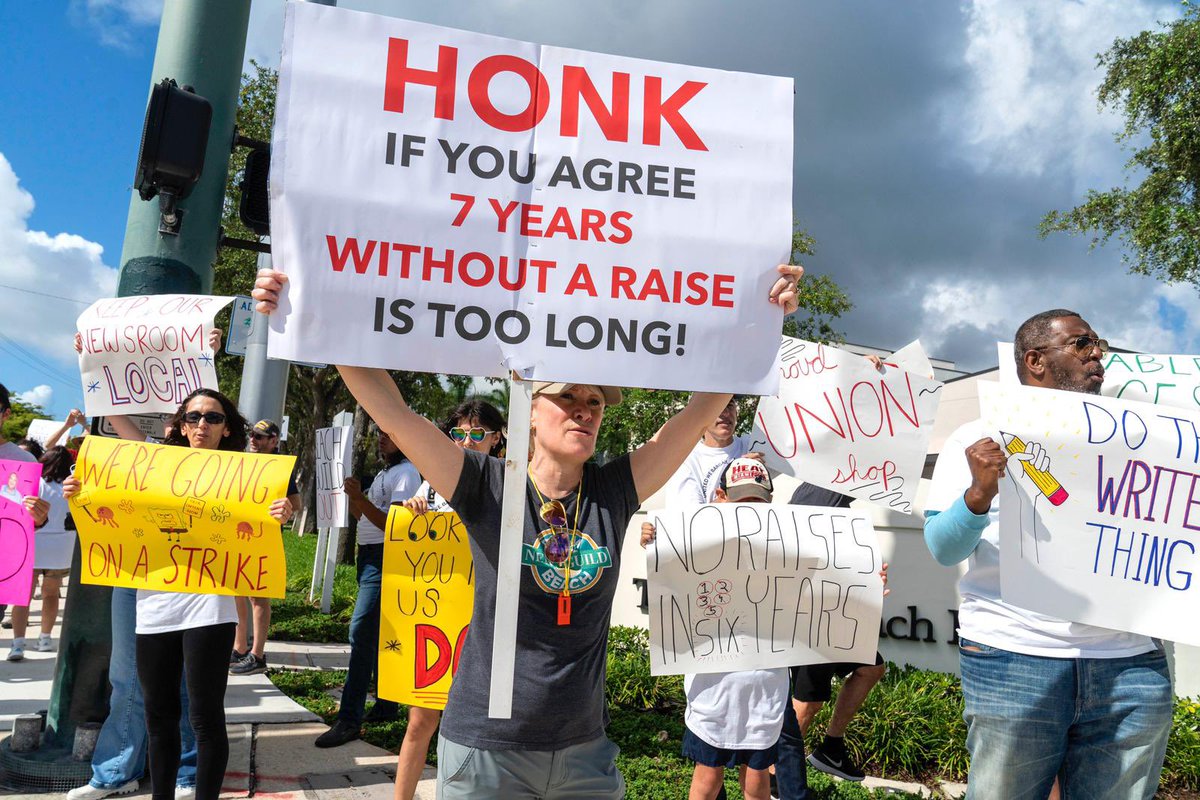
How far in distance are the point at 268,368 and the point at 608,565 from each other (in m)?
7.29

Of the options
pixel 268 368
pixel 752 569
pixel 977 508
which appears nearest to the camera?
pixel 977 508

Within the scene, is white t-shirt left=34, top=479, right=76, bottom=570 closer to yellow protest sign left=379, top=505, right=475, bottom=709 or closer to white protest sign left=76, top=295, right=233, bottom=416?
white protest sign left=76, top=295, right=233, bottom=416

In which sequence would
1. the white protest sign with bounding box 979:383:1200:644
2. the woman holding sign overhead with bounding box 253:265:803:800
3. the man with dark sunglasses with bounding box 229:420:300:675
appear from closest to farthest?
1. the woman holding sign overhead with bounding box 253:265:803:800
2. the white protest sign with bounding box 979:383:1200:644
3. the man with dark sunglasses with bounding box 229:420:300:675

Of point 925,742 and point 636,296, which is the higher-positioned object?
point 636,296

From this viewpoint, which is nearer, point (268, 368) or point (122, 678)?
point (122, 678)

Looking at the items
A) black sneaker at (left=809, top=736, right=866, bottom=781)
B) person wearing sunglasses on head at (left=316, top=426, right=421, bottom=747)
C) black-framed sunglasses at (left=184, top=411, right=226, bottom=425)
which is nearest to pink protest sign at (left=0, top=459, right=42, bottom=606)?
black-framed sunglasses at (left=184, top=411, right=226, bottom=425)

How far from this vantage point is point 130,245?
4.81 m

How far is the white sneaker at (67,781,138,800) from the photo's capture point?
4.07 m

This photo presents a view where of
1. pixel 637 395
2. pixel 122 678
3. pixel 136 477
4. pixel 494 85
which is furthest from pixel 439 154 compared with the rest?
pixel 637 395

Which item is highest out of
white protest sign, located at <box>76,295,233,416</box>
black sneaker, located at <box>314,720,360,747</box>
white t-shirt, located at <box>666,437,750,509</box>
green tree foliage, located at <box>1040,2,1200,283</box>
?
green tree foliage, located at <box>1040,2,1200,283</box>

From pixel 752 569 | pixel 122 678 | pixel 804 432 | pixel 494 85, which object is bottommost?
pixel 122 678

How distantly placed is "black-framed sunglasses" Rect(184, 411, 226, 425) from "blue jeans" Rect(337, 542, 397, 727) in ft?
5.09

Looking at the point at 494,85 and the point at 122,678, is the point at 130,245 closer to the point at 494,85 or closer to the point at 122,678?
the point at 122,678

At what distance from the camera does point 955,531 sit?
2.74m
